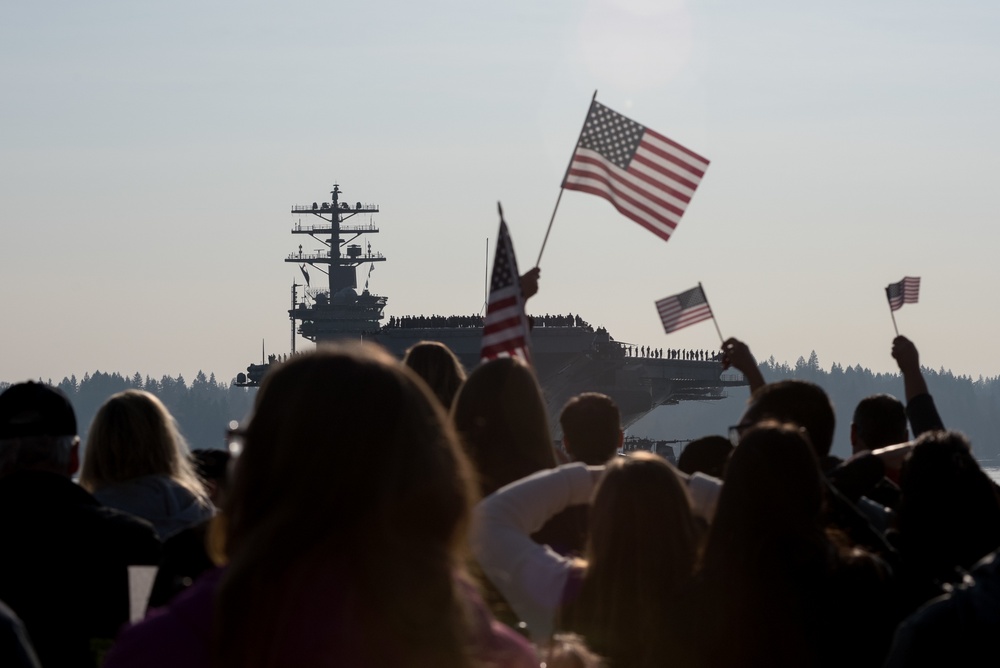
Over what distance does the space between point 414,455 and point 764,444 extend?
1710mm

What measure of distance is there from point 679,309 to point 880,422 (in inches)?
531

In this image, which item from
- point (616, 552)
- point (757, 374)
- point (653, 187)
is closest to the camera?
point (616, 552)

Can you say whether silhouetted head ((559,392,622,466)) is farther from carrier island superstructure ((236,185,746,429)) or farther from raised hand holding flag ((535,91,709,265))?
carrier island superstructure ((236,185,746,429))

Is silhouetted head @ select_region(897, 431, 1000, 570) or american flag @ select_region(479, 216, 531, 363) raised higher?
american flag @ select_region(479, 216, 531, 363)

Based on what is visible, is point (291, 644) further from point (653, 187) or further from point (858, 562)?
point (653, 187)

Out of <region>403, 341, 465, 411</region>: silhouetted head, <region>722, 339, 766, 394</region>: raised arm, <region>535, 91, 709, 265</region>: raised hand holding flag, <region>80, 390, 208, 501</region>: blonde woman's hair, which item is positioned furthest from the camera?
<region>535, 91, 709, 265</region>: raised hand holding flag

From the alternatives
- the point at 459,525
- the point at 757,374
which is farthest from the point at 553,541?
the point at 757,374

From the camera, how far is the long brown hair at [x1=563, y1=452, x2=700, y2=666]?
335 cm

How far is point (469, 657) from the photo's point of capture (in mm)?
1906

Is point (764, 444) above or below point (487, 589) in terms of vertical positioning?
above

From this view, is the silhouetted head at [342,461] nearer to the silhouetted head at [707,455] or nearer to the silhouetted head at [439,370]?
the silhouetted head at [439,370]

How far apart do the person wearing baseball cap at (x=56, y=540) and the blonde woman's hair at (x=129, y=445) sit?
1145 mm

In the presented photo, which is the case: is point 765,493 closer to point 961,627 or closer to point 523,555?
point 523,555

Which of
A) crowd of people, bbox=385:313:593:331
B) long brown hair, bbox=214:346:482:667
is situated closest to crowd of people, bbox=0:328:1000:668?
long brown hair, bbox=214:346:482:667
